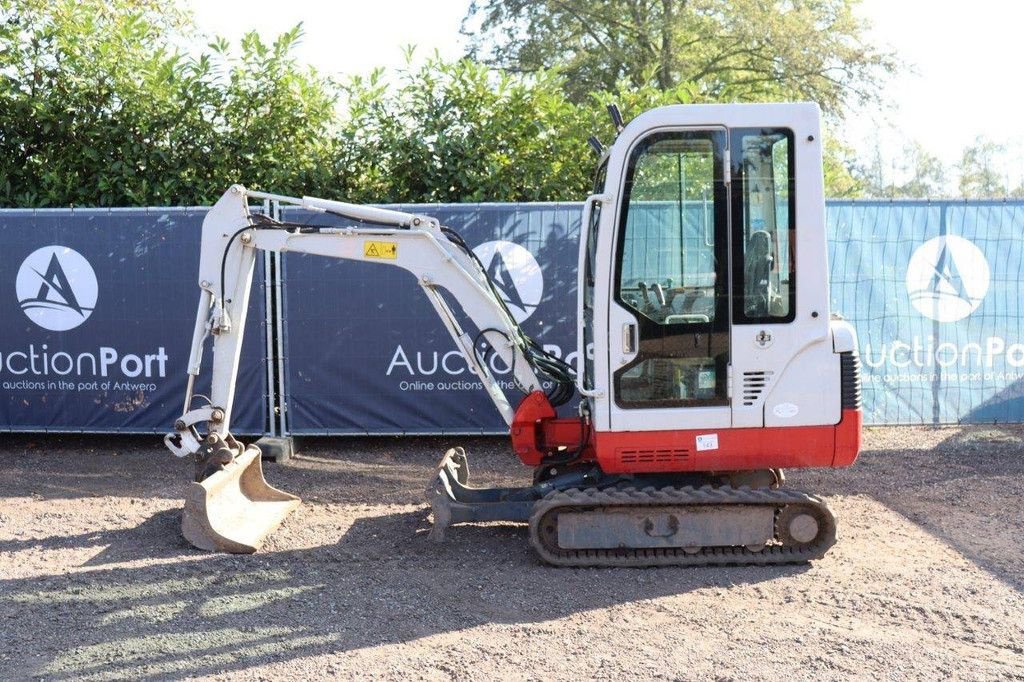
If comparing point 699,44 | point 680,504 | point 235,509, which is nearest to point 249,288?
point 235,509

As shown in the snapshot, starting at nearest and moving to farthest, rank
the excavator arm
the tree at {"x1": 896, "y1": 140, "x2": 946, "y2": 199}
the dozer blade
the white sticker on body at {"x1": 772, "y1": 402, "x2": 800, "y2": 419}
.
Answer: the white sticker on body at {"x1": 772, "y1": 402, "x2": 800, "y2": 419}
the dozer blade
the excavator arm
the tree at {"x1": 896, "y1": 140, "x2": 946, "y2": 199}

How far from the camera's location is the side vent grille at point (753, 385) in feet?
18.3

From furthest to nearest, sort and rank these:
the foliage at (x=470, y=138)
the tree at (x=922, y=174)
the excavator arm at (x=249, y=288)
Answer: the tree at (x=922, y=174) < the foliage at (x=470, y=138) < the excavator arm at (x=249, y=288)

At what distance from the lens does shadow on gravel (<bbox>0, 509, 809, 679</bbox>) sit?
15.0ft

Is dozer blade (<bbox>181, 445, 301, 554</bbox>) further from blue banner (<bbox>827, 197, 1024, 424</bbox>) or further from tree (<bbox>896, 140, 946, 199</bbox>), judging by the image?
tree (<bbox>896, 140, 946, 199</bbox>)

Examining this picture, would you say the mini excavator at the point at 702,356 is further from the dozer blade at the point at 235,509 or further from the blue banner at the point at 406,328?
the blue banner at the point at 406,328

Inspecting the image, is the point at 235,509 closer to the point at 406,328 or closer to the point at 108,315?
the point at 406,328

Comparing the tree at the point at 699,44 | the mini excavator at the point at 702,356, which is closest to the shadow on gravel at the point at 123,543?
the mini excavator at the point at 702,356

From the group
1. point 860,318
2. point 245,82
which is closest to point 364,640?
point 860,318

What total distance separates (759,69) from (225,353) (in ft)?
62.3

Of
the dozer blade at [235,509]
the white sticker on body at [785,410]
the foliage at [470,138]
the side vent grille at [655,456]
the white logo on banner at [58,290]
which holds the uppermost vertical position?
the foliage at [470,138]

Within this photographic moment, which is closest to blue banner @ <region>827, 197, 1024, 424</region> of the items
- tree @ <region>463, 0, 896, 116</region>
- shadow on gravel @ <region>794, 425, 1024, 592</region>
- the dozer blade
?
shadow on gravel @ <region>794, 425, 1024, 592</region>

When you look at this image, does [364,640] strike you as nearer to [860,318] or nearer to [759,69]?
[860,318]

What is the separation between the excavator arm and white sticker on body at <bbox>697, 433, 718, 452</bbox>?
1.04 m
